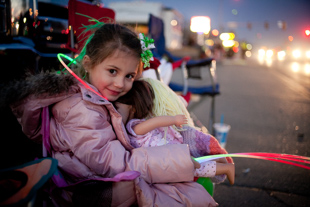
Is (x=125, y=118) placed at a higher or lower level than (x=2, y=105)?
lower

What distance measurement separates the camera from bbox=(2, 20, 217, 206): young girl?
3.75ft

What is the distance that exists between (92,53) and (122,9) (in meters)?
47.3

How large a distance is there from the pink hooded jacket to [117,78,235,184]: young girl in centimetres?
23

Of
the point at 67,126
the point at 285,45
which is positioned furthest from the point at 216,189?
the point at 285,45

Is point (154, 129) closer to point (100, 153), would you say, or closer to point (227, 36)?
point (100, 153)

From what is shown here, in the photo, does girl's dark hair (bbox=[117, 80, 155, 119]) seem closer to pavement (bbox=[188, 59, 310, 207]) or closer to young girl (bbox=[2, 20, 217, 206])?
young girl (bbox=[2, 20, 217, 206])

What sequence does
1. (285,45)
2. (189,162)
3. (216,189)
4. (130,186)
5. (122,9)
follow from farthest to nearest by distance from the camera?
(122,9) → (285,45) → (216,189) → (189,162) → (130,186)

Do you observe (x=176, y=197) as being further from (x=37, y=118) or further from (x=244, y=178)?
(x=244, y=178)

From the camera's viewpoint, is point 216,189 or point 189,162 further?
point 216,189

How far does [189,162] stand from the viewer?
1.26m

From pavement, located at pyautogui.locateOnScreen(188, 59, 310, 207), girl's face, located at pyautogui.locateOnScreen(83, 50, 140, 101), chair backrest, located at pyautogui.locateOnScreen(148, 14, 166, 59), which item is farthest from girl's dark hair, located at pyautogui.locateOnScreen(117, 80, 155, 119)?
A: chair backrest, located at pyautogui.locateOnScreen(148, 14, 166, 59)

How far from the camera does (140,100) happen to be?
166cm

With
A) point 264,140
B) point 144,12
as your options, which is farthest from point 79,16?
point 144,12

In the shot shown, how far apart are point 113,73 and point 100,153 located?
55 centimetres
